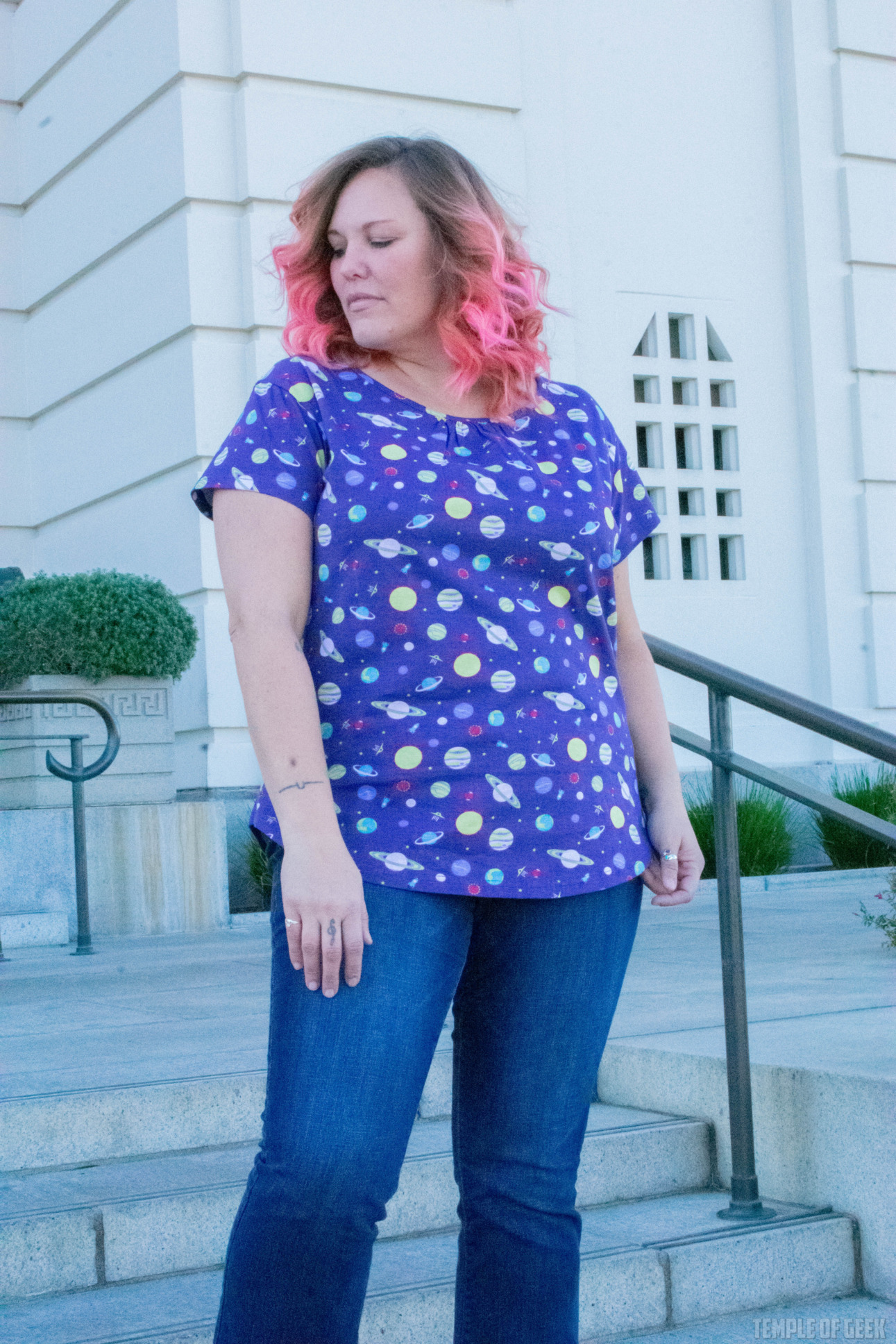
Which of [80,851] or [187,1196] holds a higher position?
[80,851]

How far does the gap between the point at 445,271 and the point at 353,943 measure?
2.64 ft

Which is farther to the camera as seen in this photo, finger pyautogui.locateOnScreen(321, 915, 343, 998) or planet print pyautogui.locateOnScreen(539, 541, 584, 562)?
planet print pyautogui.locateOnScreen(539, 541, 584, 562)

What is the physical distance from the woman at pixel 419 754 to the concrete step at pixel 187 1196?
1004 mm

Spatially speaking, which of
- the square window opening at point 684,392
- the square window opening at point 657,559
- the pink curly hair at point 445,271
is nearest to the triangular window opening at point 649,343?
the square window opening at point 684,392

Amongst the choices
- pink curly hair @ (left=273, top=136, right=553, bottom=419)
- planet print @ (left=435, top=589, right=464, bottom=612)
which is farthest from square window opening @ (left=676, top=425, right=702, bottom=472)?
planet print @ (left=435, top=589, right=464, bottom=612)

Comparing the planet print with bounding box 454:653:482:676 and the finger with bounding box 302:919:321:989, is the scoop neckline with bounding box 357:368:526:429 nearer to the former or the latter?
the planet print with bounding box 454:653:482:676

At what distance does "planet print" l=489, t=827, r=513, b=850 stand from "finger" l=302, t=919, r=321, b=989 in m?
0.22

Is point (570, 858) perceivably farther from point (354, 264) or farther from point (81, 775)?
point (81, 775)

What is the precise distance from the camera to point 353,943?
1523 millimetres

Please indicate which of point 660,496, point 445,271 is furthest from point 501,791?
point 660,496

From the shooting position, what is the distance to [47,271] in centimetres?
816

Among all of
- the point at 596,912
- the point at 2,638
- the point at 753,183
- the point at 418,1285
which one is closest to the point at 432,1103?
the point at 418,1285

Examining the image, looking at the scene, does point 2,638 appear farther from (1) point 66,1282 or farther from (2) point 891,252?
(2) point 891,252

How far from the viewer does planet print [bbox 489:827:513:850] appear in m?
1.63
